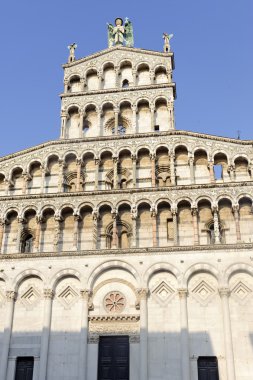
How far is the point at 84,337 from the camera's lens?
2291 cm

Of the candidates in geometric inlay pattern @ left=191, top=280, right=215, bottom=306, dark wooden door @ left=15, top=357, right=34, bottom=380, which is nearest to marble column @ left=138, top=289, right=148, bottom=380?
geometric inlay pattern @ left=191, top=280, right=215, bottom=306

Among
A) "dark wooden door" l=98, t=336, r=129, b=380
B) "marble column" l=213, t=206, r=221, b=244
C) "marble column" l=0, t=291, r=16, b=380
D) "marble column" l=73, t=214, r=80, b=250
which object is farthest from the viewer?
"marble column" l=73, t=214, r=80, b=250

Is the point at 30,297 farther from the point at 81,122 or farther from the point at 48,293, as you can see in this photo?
the point at 81,122

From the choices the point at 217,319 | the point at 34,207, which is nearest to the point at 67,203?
the point at 34,207

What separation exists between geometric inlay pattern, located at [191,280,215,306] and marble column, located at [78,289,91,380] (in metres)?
4.88

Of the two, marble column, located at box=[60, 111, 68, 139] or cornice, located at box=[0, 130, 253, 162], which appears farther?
marble column, located at box=[60, 111, 68, 139]

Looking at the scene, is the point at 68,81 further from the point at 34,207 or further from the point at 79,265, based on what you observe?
the point at 79,265

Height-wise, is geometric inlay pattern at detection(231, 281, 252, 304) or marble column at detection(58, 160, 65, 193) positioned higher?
marble column at detection(58, 160, 65, 193)

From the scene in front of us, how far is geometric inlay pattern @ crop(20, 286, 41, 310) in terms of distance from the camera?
79.7ft

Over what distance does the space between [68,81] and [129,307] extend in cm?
1420

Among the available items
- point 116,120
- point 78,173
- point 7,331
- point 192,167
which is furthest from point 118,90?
point 7,331

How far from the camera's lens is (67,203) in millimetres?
25766

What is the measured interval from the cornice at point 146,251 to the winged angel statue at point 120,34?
1482cm

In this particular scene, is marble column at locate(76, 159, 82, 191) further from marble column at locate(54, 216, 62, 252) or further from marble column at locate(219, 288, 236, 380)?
marble column at locate(219, 288, 236, 380)
